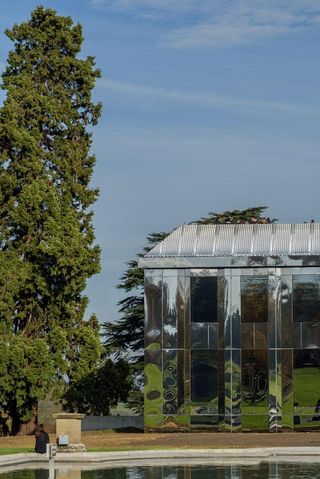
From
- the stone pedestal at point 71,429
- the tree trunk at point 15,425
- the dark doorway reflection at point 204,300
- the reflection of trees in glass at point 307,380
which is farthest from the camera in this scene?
the tree trunk at point 15,425

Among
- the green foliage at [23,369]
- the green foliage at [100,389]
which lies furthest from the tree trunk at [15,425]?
the green foliage at [100,389]

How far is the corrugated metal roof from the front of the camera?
53312 mm

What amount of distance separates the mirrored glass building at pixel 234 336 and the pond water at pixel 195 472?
49.7ft

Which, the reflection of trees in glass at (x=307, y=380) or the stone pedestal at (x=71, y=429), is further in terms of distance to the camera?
the reflection of trees in glass at (x=307, y=380)

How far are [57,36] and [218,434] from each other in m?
22.8

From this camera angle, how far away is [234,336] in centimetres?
5281

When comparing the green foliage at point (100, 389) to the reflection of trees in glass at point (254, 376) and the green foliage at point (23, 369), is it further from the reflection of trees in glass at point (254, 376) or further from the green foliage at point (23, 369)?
the reflection of trees in glass at point (254, 376)

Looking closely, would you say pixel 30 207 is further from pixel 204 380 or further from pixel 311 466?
pixel 311 466

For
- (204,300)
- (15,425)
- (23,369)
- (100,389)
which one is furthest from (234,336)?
(15,425)

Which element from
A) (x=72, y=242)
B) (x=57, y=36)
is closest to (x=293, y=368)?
(x=72, y=242)

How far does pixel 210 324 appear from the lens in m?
53.2

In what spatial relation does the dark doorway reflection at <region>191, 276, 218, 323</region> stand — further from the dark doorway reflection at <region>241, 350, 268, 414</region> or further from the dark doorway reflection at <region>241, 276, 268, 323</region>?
the dark doorway reflection at <region>241, 350, 268, 414</region>

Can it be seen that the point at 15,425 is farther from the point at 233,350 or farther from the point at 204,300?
the point at 233,350

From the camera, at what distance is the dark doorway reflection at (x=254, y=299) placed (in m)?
53.0
